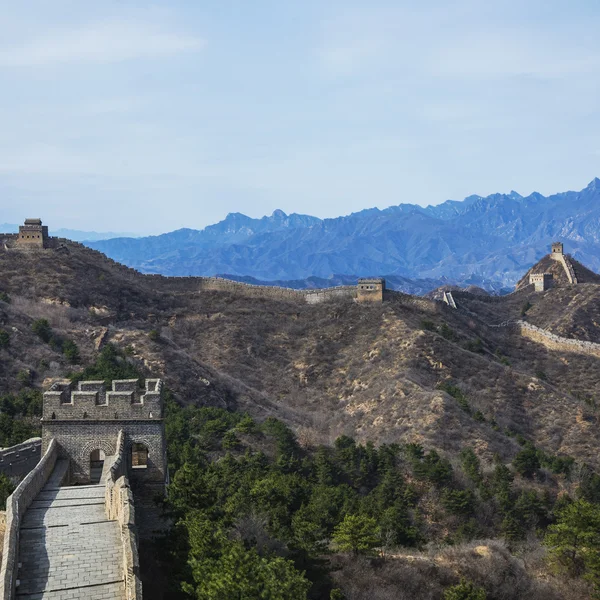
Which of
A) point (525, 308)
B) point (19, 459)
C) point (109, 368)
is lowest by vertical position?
point (19, 459)

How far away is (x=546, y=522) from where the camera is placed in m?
40.3

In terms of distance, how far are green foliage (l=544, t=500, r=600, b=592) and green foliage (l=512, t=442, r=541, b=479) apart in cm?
1378

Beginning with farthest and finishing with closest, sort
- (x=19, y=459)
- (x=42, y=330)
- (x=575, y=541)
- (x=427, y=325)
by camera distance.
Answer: (x=427, y=325) < (x=42, y=330) < (x=575, y=541) < (x=19, y=459)

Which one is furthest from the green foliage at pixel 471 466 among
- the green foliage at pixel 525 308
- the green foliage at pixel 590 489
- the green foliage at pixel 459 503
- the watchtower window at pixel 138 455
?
the green foliage at pixel 525 308

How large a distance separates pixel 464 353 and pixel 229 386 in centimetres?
2045

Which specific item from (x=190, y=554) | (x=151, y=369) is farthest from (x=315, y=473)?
(x=190, y=554)

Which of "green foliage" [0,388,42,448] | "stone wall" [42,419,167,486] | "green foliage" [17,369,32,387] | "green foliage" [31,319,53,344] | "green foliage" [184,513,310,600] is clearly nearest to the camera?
"green foliage" [184,513,310,600]

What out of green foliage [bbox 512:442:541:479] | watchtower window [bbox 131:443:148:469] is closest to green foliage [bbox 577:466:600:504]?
green foliage [bbox 512:442:541:479]

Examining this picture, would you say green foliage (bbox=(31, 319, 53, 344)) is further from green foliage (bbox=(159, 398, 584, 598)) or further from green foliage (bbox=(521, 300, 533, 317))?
green foliage (bbox=(521, 300, 533, 317))

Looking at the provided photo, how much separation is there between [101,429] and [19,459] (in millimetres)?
4807

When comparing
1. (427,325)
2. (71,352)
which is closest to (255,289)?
(427,325)

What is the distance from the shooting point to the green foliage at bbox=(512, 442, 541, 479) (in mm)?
45906

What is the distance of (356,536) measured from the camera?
2844 centimetres

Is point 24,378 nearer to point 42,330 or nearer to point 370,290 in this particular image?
point 42,330
